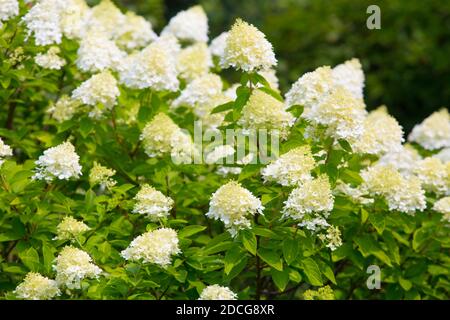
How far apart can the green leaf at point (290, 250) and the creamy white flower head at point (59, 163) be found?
1.11 meters

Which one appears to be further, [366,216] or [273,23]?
[273,23]

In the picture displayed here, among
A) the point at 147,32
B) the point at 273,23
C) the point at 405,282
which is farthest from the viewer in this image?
the point at 273,23

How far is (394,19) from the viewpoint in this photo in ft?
35.7

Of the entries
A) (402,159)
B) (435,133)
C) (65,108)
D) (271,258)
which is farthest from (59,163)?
(435,133)

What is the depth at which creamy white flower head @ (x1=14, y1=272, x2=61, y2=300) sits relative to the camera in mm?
3623

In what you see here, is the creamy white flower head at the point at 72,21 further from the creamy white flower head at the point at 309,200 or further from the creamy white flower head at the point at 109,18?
the creamy white flower head at the point at 309,200

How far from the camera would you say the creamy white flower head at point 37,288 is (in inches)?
143

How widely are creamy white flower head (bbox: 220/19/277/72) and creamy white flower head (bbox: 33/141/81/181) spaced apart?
0.95m

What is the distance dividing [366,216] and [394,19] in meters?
7.15

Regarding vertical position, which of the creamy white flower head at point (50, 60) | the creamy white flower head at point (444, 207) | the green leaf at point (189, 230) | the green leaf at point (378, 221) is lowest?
the green leaf at point (189, 230)

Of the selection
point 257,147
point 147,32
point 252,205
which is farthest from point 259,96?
point 147,32

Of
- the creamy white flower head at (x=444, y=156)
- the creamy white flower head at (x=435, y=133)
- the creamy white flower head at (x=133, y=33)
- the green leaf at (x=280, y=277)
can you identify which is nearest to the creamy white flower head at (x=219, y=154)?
the green leaf at (x=280, y=277)

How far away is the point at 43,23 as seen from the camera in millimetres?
4672
